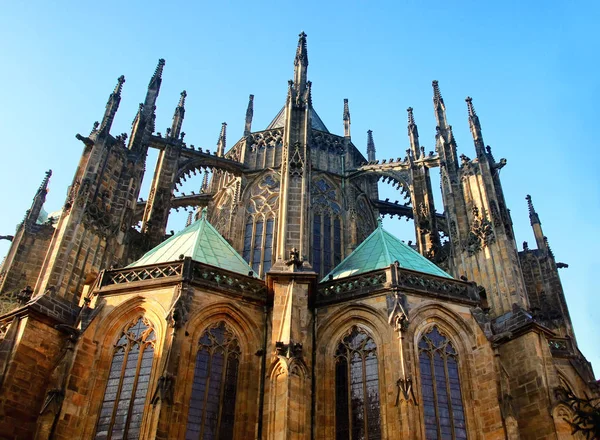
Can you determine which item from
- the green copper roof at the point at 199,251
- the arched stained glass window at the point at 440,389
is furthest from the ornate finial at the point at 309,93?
the arched stained glass window at the point at 440,389

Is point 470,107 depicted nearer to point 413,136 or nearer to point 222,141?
point 413,136

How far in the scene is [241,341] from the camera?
62.5 ft

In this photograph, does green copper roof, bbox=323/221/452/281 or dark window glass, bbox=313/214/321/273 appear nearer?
green copper roof, bbox=323/221/452/281

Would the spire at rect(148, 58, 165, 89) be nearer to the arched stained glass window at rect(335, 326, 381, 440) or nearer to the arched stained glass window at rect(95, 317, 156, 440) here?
the arched stained glass window at rect(95, 317, 156, 440)

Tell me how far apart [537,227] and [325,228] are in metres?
10.2

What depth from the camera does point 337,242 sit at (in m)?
28.3

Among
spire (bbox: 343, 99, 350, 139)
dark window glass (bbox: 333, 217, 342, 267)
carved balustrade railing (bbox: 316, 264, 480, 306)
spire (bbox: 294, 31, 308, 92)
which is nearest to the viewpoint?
carved balustrade railing (bbox: 316, 264, 480, 306)

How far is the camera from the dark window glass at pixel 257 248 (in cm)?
2678

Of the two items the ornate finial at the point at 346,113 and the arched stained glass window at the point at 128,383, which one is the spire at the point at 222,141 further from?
the arched stained glass window at the point at 128,383

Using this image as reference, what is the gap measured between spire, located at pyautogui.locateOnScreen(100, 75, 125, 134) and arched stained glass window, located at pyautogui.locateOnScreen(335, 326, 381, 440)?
40.7 ft

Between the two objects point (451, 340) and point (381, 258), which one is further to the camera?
point (381, 258)

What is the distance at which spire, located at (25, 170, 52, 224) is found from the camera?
29.4m

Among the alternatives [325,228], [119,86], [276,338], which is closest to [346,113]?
[325,228]

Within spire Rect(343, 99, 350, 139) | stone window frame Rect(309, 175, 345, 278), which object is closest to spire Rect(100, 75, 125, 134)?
stone window frame Rect(309, 175, 345, 278)
